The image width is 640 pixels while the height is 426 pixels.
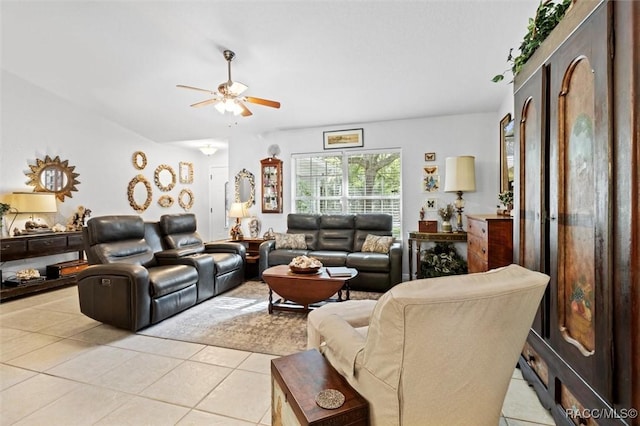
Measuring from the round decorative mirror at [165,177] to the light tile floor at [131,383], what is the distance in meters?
3.97

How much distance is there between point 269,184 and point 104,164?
294cm

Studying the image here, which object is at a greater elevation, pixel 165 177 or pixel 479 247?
pixel 165 177

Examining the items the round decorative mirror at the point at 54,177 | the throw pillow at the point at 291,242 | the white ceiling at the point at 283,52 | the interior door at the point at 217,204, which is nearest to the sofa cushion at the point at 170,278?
the throw pillow at the point at 291,242

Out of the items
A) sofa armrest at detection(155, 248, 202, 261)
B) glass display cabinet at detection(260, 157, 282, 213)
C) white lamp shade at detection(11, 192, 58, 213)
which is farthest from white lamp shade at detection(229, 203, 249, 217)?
white lamp shade at detection(11, 192, 58, 213)

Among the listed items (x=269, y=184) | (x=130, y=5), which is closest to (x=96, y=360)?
(x=130, y=5)

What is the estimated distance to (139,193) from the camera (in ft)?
20.0

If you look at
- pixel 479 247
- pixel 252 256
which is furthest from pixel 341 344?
pixel 252 256

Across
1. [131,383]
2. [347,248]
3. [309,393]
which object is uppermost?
[347,248]

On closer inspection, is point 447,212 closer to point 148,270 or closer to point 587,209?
point 587,209

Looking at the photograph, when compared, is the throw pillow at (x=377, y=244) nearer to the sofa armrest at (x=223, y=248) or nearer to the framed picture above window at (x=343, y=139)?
the framed picture above window at (x=343, y=139)

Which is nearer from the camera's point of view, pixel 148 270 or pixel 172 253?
pixel 148 270

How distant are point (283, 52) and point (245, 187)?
119 inches

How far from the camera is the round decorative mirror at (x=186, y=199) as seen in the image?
7.01m

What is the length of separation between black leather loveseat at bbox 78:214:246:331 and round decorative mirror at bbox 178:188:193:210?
282cm
